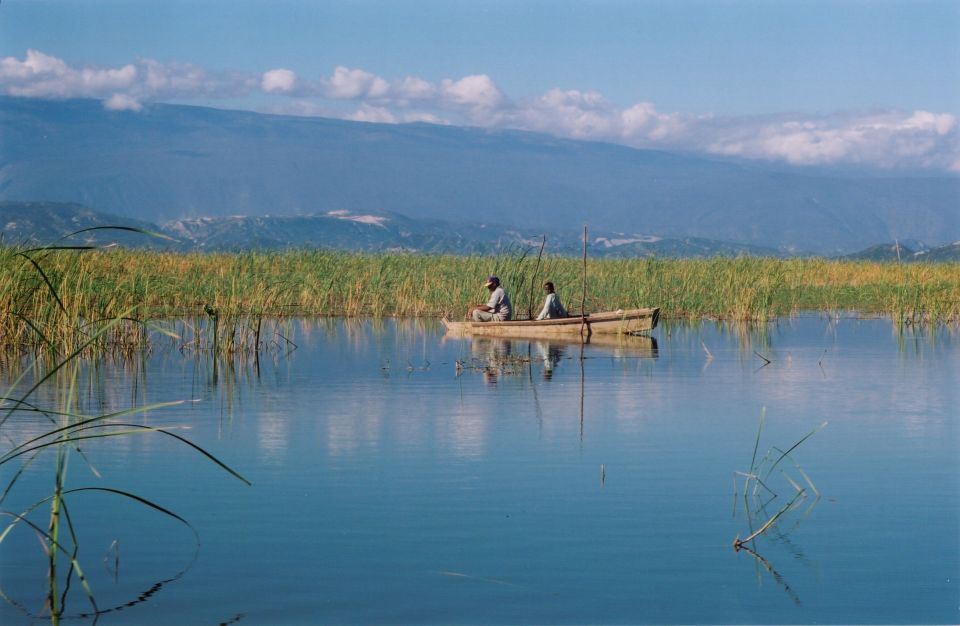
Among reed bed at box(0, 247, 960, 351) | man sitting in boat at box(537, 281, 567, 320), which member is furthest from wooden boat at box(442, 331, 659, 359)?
reed bed at box(0, 247, 960, 351)

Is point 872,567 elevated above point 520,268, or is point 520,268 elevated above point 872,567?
point 520,268

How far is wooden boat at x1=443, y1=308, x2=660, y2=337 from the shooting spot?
2042cm

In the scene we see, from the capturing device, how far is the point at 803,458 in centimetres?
1039

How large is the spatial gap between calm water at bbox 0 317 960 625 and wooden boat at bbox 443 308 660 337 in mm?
4503

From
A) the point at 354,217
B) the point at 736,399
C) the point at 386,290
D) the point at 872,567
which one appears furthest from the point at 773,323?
the point at 354,217

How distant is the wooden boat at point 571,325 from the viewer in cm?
2042

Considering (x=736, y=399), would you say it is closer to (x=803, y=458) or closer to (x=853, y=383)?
(x=853, y=383)

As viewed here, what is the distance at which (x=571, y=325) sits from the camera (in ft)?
66.9

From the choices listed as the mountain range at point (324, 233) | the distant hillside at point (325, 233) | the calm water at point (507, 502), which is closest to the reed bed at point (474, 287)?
the calm water at point (507, 502)

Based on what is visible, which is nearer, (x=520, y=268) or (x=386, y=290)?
(x=520, y=268)

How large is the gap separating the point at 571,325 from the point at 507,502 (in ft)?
38.7

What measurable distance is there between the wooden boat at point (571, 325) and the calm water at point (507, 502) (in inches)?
177

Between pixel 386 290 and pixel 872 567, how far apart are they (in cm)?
2073

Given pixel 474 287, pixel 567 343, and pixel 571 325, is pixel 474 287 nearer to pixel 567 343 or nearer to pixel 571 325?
pixel 567 343
